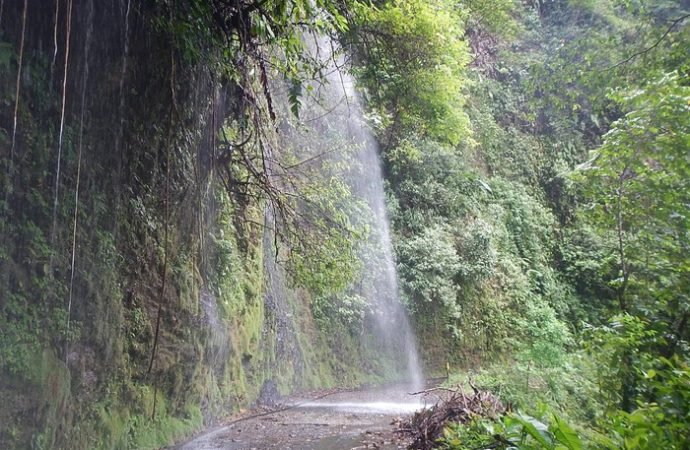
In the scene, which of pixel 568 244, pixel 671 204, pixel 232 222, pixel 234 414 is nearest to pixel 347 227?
pixel 232 222

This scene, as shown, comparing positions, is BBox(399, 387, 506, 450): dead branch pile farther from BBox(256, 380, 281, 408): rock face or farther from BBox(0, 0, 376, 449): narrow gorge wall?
BBox(256, 380, 281, 408): rock face

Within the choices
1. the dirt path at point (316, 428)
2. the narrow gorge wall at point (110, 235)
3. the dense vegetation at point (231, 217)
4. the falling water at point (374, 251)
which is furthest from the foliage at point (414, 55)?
the dirt path at point (316, 428)

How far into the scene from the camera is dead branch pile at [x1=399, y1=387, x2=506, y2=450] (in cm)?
528

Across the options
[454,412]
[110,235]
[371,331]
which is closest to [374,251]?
[371,331]

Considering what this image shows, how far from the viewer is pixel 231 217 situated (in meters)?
8.49

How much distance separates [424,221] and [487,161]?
14.8 ft

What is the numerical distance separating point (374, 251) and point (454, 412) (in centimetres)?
709

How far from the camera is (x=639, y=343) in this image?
12.0 feet

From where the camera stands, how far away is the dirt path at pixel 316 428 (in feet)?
19.7

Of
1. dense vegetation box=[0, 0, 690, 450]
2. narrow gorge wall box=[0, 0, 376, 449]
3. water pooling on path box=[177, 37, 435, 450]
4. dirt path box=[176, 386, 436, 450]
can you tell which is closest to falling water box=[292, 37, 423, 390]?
water pooling on path box=[177, 37, 435, 450]

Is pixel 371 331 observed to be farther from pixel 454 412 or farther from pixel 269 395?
pixel 454 412

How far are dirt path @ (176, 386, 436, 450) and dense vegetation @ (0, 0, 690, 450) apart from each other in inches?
20.6

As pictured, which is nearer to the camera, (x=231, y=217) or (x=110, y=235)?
(x=110, y=235)

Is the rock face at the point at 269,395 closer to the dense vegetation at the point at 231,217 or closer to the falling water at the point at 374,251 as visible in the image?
the dense vegetation at the point at 231,217
